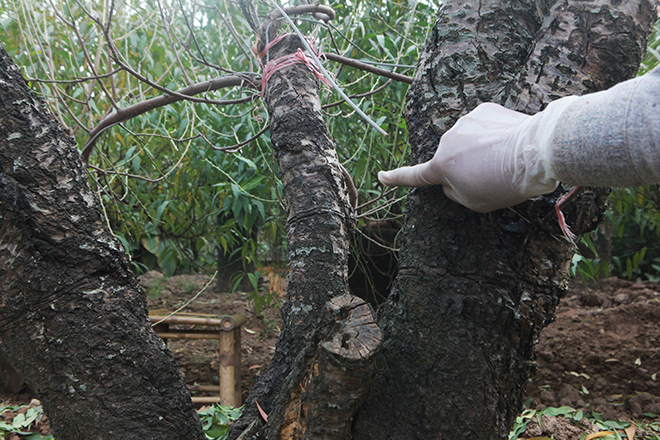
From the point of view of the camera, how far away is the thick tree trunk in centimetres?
75

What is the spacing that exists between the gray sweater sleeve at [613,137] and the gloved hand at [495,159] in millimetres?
19

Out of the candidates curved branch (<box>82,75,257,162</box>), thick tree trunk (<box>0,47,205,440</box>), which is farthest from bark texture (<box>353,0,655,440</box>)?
curved branch (<box>82,75,257,162</box>)

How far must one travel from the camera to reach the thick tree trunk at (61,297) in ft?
2.45

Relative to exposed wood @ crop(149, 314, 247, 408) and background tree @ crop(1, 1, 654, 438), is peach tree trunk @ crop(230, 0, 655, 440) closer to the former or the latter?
background tree @ crop(1, 1, 654, 438)

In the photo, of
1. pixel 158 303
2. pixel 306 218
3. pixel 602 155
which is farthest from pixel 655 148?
pixel 158 303

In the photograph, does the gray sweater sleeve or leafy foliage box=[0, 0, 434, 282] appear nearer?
the gray sweater sleeve

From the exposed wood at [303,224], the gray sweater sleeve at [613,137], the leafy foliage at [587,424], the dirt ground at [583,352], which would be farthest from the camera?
the dirt ground at [583,352]

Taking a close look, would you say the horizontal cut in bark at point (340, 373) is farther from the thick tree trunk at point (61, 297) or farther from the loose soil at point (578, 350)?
the loose soil at point (578, 350)

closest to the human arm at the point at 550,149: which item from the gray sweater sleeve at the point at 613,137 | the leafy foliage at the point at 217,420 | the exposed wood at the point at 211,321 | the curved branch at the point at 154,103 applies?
the gray sweater sleeve at the point at 613,137

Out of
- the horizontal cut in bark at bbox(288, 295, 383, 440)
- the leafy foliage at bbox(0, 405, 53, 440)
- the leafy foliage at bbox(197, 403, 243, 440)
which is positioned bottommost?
the leafy foliage at bbox(197, 403, 243, 440)

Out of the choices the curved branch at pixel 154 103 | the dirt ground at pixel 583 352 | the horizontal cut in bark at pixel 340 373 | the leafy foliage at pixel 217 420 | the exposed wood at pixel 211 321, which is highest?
the curved branch at pixel 154 103

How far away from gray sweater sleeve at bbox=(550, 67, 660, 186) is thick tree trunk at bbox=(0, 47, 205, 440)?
0.77m

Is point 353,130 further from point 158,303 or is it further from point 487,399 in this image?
point 158,303

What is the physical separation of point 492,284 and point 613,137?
279 mm
